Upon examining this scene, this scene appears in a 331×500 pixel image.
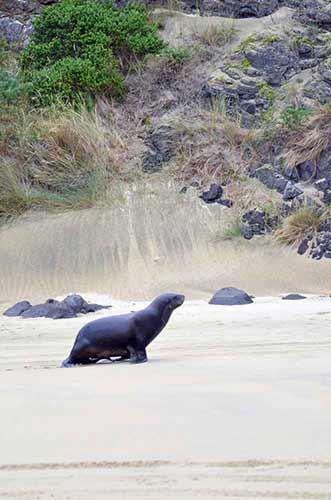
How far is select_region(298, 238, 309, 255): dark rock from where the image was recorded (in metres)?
11.0

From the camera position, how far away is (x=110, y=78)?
1407 centimetres

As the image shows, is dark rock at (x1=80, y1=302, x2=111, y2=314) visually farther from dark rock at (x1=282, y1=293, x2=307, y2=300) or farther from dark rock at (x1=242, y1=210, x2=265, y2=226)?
dark rock at (x1=242, y1=210, x2=265, y2=226)

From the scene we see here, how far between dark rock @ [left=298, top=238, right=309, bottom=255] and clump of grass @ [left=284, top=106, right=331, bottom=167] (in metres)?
1.78

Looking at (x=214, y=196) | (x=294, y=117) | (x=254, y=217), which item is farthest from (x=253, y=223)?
(x=294, y=117)

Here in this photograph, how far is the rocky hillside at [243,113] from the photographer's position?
12000 mm

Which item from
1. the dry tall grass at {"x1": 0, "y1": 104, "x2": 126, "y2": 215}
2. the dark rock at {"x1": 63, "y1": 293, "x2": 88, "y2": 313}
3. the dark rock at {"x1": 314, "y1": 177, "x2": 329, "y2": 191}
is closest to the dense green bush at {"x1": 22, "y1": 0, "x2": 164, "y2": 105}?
the dry tall grass at {"x1": 0, "y1": 104, "x2": 126, "y2": 215}

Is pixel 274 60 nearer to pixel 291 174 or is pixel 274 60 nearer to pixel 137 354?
pixel 291 174

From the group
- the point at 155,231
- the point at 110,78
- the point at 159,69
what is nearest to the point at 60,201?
the point at 155,231

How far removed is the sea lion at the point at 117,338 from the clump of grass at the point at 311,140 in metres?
7.33

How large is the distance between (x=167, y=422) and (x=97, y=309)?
6.06 m

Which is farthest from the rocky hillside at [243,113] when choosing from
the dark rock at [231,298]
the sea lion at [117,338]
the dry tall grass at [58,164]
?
the sea lion at [117,338]

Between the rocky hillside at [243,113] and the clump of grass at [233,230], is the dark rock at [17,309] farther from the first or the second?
the rocky hillside at [243,113]

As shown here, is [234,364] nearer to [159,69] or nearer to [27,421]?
[27,421]

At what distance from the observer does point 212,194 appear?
39.8 ft
